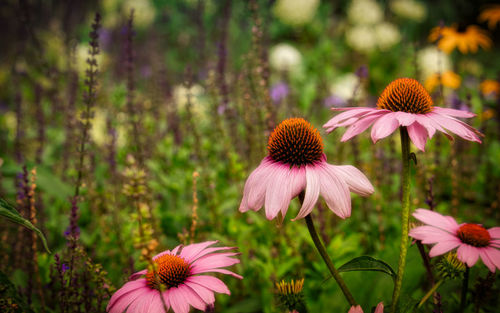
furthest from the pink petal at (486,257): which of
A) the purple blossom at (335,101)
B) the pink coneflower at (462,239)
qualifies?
the purple blossom at (335,101)

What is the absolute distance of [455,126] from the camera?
2.19 feet

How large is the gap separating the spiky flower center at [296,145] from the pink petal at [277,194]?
0.05 metres

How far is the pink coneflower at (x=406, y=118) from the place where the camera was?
0.65 m

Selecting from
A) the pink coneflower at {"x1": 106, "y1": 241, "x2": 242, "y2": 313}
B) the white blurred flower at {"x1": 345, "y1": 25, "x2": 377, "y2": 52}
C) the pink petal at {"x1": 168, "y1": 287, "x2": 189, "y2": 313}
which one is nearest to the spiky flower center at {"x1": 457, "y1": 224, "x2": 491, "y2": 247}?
the pink coneflower at {"x1": 106, "y1": 241, "x2": 242, "y2": 313}

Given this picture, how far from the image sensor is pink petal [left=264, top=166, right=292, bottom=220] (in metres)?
0.64

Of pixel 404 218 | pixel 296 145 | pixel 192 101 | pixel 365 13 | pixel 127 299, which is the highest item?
pixel 365 13

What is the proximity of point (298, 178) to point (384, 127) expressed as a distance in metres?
0.19

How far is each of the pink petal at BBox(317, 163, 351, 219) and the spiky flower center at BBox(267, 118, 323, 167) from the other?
0.18ft

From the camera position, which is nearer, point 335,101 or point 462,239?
point 462,239

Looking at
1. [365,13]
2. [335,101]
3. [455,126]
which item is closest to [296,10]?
[365,13]

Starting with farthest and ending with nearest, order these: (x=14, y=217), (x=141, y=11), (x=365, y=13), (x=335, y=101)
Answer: (x=141, y=11)
(x=365, y=13)
(x=335, y=101)
(x=14, y=217)

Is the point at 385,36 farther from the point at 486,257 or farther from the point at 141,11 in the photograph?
the point at 486,257

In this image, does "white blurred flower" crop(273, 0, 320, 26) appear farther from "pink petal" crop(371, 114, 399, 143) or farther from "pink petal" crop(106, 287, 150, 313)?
"pink petal" crop(106, 287, 150, 313)

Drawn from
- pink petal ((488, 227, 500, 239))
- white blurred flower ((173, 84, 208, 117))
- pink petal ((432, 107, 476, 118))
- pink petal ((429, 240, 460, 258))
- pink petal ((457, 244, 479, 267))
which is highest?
white blurred flower ((173, 84, 208, 117))
